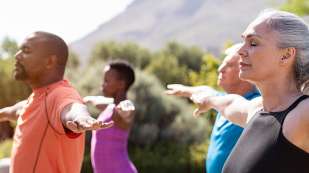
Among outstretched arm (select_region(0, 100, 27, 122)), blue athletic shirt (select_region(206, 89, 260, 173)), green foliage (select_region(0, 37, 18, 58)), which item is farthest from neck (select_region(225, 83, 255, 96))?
green foliage (select_region(0, 37, 18, 58))

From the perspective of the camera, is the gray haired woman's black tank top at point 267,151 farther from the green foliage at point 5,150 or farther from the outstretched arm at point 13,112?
the green foliage at point 5,150

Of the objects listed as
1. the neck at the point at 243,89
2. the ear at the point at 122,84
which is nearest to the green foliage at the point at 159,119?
the ear at the point at 122,84

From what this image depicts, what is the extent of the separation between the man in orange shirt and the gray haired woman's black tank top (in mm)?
1011

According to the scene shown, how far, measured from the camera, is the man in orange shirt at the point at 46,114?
3.86 meters

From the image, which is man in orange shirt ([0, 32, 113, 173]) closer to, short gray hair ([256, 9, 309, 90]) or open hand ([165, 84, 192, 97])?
open hand ([165, 84, 192, 97])

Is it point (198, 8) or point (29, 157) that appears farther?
point (198, 8)

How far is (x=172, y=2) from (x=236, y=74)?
261ft

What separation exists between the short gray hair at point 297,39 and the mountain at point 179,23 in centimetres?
5124

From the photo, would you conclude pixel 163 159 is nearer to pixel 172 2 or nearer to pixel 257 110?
pixel 257 110

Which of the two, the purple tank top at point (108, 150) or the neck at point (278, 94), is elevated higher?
the neck at point (278, 94)

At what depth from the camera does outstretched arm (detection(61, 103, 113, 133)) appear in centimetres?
327

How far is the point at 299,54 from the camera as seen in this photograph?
2.84 metres

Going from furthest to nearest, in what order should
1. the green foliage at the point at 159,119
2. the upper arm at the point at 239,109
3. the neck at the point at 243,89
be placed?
1. the green foliage at the point at 159,119
2. the neck at the point at 243,89
3. the upper arm at the point at 239,109

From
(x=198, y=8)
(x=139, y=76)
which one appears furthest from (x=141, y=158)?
(x=198, y=8)
